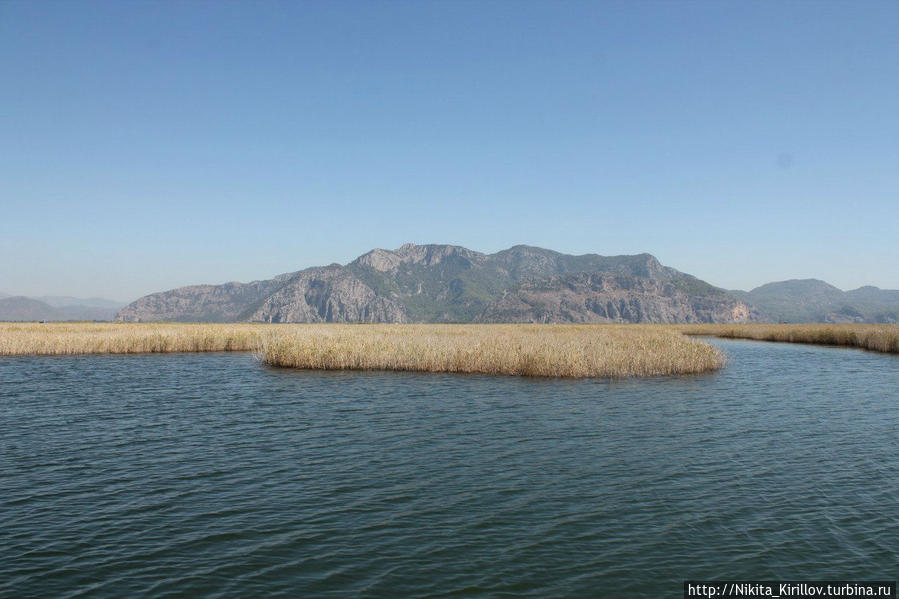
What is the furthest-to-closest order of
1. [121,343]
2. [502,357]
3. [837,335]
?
[837,335] → [121,343] → [502,357]

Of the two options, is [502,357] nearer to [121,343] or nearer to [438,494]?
[438,494]

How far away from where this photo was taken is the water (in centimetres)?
900

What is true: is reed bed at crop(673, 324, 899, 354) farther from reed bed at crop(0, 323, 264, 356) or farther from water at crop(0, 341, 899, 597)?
reed bed at crop(0, 323, 264, 356)

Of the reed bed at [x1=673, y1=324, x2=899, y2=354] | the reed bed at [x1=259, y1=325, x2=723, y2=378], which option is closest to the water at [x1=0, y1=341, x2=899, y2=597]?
the reed bed at [x1=259, y1=325, x2=723, y2=378]

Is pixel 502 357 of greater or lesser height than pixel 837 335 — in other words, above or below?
below

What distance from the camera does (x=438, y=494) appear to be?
41.8 ft

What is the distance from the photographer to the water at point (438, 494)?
9.00 metres

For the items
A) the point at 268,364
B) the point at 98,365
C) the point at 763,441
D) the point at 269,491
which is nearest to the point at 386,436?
the point at 269,491

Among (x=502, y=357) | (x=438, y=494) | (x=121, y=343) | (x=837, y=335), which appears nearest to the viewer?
(x=438, y=494)

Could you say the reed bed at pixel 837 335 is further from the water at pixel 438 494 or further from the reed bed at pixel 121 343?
the reed bed at pixel 121 343

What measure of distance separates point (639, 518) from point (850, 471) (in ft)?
23.5

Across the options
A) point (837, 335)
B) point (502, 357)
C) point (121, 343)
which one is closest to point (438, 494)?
point (502, 357)

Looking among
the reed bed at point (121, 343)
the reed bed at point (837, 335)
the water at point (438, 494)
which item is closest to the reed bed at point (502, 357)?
the water at point (438, 494)

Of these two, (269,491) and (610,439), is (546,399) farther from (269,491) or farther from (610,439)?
(269,491)
